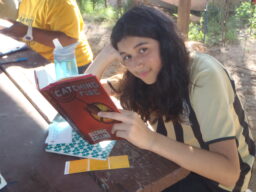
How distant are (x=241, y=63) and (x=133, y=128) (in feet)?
9.94

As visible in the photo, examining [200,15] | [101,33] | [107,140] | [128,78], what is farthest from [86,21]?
[107,140]

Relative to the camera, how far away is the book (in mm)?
1065

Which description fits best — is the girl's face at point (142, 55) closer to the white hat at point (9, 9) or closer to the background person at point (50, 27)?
the background person at point (50, 27)

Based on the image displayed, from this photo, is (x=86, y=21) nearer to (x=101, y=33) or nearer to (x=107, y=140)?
(x=101, y=33)

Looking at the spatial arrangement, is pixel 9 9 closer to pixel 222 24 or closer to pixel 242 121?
pixel 242 121

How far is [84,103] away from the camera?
1.16 metres

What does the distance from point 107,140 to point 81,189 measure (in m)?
0.26

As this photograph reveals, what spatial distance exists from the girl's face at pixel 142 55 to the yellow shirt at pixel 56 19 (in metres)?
1.07

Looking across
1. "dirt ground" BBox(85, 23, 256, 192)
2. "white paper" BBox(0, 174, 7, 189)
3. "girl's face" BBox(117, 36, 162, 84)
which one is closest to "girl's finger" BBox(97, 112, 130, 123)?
"girl's face" BBox(117, 36, 162, 84)

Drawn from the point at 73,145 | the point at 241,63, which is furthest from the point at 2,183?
the point at 241,63

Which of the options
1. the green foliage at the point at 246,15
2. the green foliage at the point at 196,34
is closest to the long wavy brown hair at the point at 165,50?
the green foliage at the point at 196,34

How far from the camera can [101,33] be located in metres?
5.11

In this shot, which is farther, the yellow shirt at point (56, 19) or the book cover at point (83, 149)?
the yellow shirt at point (56, 19)

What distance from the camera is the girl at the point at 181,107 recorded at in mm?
1140
